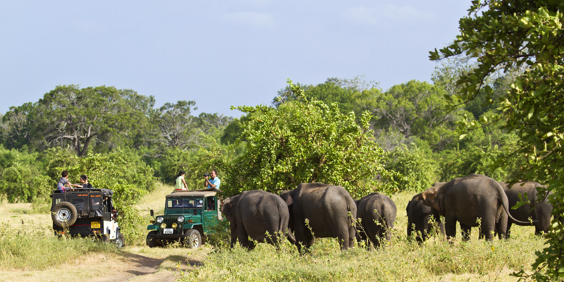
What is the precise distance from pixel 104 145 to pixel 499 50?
5301cm

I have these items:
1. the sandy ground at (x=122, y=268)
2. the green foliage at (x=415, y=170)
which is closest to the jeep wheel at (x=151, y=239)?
the sandy ground at (x=122, y=268)

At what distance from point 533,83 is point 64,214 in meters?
13.5

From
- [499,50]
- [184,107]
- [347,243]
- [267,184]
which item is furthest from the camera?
[184,107]

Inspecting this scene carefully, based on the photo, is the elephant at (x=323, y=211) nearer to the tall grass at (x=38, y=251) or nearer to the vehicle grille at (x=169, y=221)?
the vehicle grille at (x=169, y=221)

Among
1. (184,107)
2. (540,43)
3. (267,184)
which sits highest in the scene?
(184,107)

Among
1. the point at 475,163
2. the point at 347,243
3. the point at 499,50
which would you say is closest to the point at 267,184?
the point at 347,243

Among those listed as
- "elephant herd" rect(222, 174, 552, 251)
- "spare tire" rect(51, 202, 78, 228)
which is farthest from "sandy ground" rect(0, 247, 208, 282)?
"elephant herd" rect(222, 174, 552, 251)

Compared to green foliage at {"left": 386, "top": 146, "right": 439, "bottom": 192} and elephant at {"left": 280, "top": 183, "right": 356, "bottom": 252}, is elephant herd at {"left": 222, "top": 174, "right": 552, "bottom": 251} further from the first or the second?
green foliage at {"left": 386, "top": 146, "right": 439, "bottom": 192}

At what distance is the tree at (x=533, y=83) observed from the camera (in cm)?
384

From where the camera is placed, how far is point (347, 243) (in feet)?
39.4

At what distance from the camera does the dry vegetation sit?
816cm

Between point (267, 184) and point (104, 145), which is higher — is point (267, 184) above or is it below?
below

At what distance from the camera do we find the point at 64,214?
48.5 ft

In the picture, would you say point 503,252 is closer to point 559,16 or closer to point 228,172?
point 559,16
